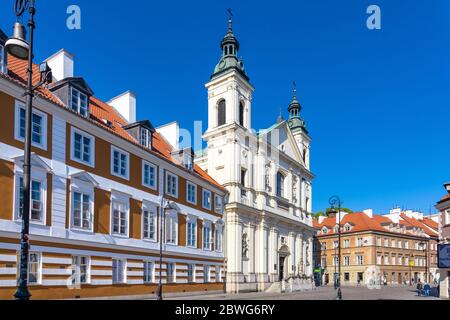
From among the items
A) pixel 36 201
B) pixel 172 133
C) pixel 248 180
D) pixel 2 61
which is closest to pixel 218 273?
pixel 248 180

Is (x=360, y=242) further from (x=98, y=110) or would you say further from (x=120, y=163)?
(x=98, y=110)

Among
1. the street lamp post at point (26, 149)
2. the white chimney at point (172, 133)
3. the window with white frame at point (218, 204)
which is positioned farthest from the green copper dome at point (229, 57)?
the street lamp post at point (26, 149)

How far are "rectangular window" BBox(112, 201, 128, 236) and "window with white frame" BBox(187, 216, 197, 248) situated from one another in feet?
28.6

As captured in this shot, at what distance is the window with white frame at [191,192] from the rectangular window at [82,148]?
12.1 meters

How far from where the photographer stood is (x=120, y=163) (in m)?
27.4

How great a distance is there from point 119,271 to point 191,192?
11.3m

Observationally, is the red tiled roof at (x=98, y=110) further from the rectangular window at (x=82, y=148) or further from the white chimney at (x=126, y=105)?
the rectangular window at (x=82, y=148)

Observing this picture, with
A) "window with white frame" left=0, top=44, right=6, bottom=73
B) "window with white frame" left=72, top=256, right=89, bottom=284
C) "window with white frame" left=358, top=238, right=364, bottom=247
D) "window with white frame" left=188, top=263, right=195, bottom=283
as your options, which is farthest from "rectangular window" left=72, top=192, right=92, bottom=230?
"window with white frame" left=358, top=238, right=364, bottom=247

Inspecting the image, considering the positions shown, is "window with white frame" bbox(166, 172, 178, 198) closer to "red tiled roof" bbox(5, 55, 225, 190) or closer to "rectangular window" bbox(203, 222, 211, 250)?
"red tiled roof" bbox(5, 55, 225, 190)

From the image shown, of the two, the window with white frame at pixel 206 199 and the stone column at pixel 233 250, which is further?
the stone column at pixel 233 250

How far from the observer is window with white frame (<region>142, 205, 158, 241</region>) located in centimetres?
2939

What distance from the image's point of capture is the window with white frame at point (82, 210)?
23094 millimetres

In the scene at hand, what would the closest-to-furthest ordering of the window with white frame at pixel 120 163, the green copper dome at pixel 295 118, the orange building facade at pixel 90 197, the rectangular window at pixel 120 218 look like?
the orange building facade at pixel 90 197 < the rectangular window at pixel 120 218 < the window with white frame at pixel 120 163 < the green copper dome at pixel 295 118

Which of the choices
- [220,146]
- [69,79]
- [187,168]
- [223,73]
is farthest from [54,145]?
[223,73]
